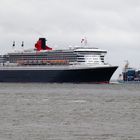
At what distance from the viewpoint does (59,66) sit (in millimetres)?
142500

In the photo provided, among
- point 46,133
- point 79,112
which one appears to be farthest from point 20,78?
point 46,133

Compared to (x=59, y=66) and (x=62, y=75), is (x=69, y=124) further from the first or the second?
(x=59, y=66)

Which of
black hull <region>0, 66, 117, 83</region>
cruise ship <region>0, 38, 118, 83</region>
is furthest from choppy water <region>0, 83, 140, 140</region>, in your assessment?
cruise ship <region>0, 38, 118, 83</region>

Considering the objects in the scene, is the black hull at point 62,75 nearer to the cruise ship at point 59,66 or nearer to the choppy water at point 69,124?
the cruise ship at point 59,66

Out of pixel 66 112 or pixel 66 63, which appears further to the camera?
pixel 66 63

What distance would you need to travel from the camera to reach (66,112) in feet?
177

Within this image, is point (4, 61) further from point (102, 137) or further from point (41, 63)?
point (102, 137)

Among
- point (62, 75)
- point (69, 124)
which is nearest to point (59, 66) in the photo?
point (62, 75)

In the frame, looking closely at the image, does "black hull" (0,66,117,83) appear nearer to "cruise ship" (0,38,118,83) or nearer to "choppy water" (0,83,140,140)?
"cruise ship" (0,38,118,83)

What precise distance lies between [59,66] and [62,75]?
3392 millimetres

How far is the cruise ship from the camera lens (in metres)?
141

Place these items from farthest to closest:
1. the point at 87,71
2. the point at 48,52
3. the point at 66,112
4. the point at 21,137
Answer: the point at 48,52 < the point at 87,71 < the point at 66,112 < the point at 21,137

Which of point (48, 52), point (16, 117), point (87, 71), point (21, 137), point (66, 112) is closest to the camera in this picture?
point (21, 137)

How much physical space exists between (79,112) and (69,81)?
292 feet
